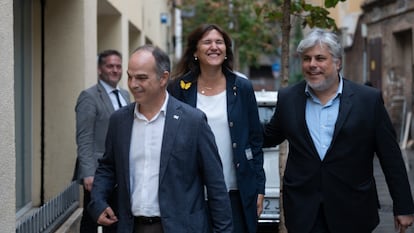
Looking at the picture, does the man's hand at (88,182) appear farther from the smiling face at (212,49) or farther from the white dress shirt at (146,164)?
the white dress shirt at (146,164)

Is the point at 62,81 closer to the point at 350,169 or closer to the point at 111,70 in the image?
the point at 111,70

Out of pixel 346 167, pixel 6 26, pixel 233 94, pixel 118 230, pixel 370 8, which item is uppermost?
pixel 370 8

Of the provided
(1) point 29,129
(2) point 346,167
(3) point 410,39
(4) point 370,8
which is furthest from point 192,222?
(4) point 370,8

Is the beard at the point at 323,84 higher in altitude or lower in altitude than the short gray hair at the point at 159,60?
lower

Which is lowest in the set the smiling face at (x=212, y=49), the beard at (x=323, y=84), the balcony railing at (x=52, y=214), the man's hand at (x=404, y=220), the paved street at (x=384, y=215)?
the paved street at (x=384, y=215)

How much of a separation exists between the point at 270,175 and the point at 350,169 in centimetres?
458

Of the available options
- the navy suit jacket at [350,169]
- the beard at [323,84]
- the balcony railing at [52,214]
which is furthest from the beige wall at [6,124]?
the beard at [323,84]

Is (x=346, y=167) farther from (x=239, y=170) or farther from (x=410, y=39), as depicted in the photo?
(x=410, y=39)

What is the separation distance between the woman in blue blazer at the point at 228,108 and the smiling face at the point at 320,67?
72 centimetres

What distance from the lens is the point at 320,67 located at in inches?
199

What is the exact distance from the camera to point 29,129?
8.57 m

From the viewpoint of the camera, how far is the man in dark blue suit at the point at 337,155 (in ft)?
16.6

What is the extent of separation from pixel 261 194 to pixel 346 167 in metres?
0.93

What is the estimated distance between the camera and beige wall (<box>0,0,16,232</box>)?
205 inches
